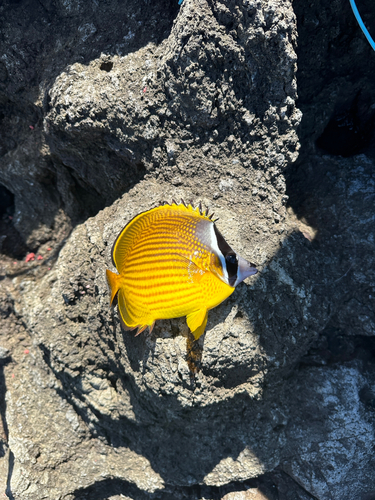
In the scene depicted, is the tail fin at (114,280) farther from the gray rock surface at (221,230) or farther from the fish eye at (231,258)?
the fish eye at (231,258)

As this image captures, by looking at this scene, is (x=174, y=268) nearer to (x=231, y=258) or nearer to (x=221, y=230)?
(x=231, y=258)

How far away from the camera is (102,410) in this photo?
2.22 meters

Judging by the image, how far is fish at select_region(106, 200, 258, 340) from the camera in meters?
1.46

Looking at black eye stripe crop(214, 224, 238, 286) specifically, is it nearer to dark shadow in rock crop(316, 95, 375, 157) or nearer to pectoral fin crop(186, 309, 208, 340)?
pectoral fin crop(186, 309, 208, 340)

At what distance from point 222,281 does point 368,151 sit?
1.75 metres

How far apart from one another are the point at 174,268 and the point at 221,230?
48 cm

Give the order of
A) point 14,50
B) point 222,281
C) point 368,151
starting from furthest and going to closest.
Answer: point 368,151, point 14,50, point 222,281

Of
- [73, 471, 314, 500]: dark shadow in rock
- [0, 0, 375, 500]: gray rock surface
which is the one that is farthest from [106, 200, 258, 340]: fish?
[73, 471, 314, 500]: dark shadow in rock

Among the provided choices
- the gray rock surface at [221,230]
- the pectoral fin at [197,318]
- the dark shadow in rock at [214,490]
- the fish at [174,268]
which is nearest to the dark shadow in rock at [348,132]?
the gray rock surface at [221,230]

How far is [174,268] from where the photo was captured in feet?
4.88

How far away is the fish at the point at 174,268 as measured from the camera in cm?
146

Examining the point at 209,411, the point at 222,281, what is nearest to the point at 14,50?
the point at 222,281

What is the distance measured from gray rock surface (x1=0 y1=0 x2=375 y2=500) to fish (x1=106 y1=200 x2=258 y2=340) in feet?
0.86

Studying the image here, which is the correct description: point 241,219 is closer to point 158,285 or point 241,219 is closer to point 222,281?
point 222,281
